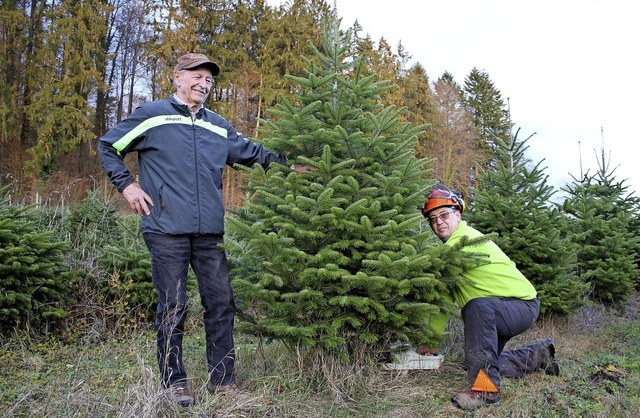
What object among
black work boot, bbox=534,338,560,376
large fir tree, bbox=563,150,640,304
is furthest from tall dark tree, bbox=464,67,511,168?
black work boot, bbox=534,338,560,376

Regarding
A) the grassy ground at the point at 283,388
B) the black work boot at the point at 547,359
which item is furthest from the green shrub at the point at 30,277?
the black work boot at the point at 547,359

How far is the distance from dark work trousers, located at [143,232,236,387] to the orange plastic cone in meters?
1.78

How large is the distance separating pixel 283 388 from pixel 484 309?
164cm

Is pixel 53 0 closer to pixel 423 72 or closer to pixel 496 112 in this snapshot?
pixel 423 72

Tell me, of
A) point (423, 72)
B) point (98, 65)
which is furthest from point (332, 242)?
point (423, 72)

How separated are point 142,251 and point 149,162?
9.90 feet

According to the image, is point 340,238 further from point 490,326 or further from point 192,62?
point 192,62

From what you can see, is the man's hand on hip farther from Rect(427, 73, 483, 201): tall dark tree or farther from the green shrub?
Rect(427, 73, 483, 201): tall dark tree

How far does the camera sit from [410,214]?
12.9 ft

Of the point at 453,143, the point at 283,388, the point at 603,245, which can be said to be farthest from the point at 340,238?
the point at 453,143

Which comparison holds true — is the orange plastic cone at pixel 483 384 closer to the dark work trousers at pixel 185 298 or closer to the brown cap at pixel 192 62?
the dark work trousers at pixel 185 298

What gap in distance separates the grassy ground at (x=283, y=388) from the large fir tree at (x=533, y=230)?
4.22 feet

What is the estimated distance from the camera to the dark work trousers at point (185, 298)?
3.52 metres

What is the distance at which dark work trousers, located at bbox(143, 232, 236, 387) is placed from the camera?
3521 millimetres
